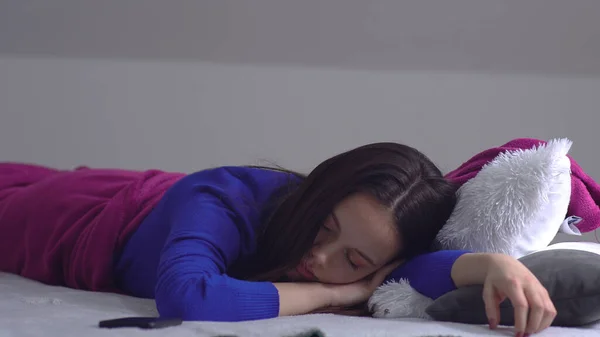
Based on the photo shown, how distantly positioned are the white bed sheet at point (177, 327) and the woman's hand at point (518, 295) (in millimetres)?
23

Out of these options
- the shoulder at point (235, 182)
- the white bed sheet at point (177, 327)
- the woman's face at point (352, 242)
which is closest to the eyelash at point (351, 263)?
the woman's face at point (352, 242)

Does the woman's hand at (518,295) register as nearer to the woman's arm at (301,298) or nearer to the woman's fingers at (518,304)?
the woman's fingers at (518,304)

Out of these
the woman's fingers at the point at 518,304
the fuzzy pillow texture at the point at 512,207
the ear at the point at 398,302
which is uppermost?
the fuzzy pillow texture at the point at 512,207

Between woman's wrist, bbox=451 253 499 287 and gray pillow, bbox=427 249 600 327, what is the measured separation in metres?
0.02

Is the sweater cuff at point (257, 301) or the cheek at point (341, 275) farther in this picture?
the cheek at point (341, 275)

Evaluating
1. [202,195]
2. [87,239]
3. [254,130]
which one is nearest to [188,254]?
[202,195]

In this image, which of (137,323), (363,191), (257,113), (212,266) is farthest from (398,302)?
(257,113)

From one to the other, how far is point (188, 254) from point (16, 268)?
719 millimetres

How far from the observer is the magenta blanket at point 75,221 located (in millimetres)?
1521

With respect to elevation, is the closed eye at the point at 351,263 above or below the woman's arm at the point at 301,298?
above

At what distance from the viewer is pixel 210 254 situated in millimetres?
1220

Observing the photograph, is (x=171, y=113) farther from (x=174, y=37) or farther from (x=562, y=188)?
(x=562, y=188)

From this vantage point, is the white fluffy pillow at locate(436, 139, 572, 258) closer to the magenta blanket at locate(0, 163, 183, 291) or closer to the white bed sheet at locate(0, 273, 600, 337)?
the white bed sheet at locate(0, 273, 600, 337)

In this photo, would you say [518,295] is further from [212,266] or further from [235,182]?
[235,182]
